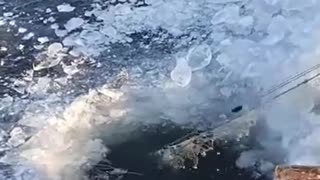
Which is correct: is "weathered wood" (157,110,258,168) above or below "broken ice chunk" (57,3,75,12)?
below

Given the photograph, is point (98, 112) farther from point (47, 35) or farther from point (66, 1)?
point (66, 1)

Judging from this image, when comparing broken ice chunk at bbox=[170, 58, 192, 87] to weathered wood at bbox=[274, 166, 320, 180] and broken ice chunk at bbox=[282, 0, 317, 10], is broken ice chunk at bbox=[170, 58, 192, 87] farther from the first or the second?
weathered wood at bbox=[274, 166, 320, 180]

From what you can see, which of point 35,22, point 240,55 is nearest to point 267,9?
point 240,55

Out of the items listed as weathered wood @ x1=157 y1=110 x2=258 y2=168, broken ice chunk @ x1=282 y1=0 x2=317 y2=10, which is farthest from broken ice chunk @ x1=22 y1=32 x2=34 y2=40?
broken ice chunk @ x1=282 y1=0 x2=317 y2=10

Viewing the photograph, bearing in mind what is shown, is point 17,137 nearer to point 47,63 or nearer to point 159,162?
point 47,63

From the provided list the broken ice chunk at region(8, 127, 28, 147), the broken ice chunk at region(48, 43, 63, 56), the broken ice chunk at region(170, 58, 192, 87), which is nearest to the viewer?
the broken ice chunk at region(8, 127, 28, 147)

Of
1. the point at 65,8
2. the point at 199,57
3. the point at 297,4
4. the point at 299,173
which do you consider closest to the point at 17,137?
the point at 199,57
